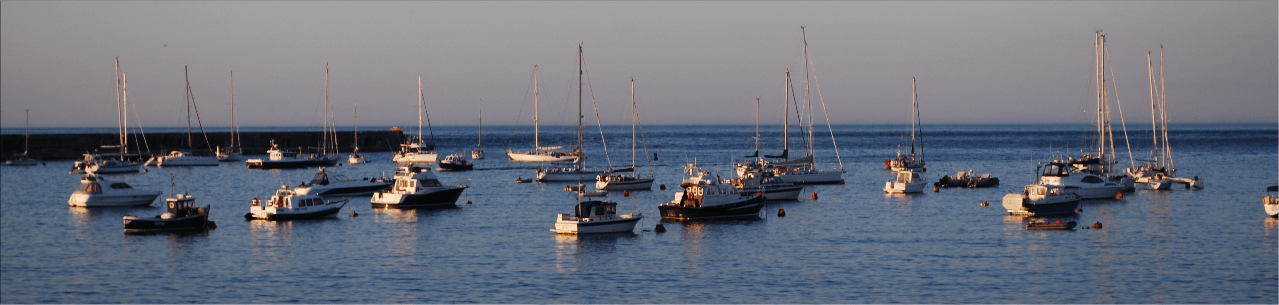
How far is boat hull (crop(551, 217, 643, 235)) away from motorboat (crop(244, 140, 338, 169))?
79450mm

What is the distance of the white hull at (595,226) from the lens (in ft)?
165

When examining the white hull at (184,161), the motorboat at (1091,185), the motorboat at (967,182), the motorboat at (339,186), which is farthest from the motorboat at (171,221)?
the white hull at (184,161)

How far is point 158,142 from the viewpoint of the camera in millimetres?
157875

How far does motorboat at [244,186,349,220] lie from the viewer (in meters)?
58.7

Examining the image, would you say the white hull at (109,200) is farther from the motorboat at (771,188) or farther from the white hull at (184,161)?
the white hull at (184,161)

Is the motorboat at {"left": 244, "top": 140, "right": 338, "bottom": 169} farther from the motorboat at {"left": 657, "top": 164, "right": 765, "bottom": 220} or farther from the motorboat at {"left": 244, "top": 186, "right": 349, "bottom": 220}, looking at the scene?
the motorboat at {"left": 657, "top": 164, "right": 765, "bottom": 220}

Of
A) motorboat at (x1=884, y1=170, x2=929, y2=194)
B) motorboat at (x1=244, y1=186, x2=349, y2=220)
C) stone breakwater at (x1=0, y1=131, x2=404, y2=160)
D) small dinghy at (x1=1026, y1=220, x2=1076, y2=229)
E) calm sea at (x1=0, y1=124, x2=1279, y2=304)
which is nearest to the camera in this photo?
calm sea at (x1=0, y1=124, x2=1279, y2=304)


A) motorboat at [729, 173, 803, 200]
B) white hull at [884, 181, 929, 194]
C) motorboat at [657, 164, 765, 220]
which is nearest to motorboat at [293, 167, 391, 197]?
motorboat at [729, 173, 803, 200]

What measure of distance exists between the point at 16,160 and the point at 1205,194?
119304 millimetres

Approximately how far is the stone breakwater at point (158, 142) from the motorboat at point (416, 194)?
237 feet

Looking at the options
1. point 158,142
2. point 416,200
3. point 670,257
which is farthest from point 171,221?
point 158,142

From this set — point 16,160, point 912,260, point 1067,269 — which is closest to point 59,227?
point 912,260

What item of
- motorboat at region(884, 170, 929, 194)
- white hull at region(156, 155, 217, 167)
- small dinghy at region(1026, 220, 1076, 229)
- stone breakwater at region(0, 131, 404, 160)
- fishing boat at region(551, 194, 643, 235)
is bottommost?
small dinghy at region(1026, 220, 1076, 229)

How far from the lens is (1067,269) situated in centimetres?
4094
